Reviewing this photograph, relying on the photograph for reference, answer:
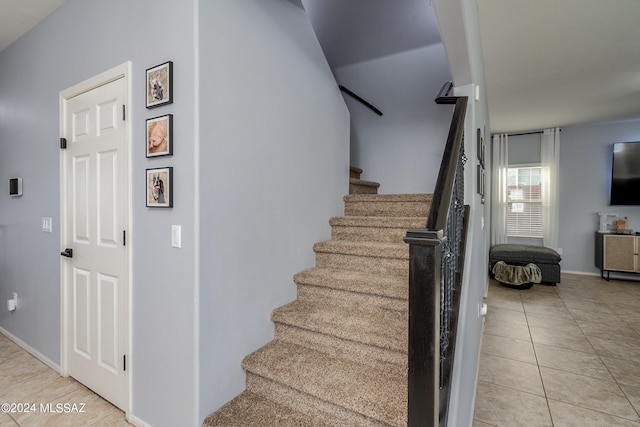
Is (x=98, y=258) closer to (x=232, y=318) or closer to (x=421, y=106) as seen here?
(x=232, y=318)

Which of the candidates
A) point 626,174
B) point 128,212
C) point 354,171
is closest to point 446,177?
point 128,212

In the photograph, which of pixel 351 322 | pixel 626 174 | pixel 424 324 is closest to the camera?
pixel 424 324

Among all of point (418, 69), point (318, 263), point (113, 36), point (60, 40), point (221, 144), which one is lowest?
point (318, 263)

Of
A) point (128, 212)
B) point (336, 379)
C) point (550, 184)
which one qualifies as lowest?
point (336, 379)

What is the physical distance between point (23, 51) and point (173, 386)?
3063 millimetres

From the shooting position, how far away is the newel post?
3.12ft

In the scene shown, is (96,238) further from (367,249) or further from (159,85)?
(367,249)

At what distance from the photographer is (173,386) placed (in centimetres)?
166

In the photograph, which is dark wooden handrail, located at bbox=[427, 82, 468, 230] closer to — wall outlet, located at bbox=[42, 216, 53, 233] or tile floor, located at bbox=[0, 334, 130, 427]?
tile floor, located at bbox=[0, 334, 130, 427]

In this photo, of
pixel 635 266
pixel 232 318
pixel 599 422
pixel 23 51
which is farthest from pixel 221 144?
pixel 635 266

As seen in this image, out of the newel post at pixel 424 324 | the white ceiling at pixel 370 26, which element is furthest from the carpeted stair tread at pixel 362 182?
the newel post at pixel 424 324

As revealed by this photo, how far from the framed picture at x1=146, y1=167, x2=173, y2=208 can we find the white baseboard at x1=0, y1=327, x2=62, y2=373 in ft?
5.90

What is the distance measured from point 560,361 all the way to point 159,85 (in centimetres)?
390

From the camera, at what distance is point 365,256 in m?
2.38
